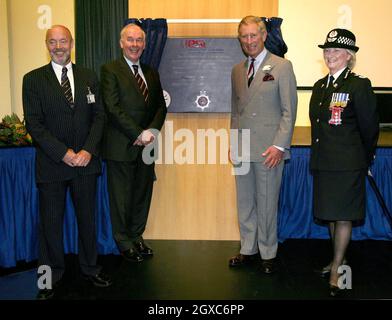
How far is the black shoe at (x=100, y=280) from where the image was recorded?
9.09 ft

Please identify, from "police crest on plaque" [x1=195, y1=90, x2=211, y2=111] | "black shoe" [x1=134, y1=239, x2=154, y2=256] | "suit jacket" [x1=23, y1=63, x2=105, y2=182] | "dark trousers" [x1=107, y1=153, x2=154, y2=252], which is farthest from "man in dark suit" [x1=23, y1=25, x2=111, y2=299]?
"police crest on plaque" [x1=195, y1=90, x2=211, y2=111]

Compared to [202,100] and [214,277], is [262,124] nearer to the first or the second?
[202,100]

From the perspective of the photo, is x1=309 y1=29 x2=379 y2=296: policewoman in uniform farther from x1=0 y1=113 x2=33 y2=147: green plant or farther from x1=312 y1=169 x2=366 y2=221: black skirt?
x1=0 y1=113 x2=33 y2=147: green plant

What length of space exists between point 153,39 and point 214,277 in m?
1.90

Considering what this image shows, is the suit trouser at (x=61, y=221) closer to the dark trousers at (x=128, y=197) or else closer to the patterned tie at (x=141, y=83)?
the dark trousers at (x=128, y=197)

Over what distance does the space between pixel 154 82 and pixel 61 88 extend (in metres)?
0.80

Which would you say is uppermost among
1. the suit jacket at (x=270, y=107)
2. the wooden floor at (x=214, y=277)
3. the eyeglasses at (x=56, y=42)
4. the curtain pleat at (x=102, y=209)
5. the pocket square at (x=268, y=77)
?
the eyeglasses at (x=56, y=42)

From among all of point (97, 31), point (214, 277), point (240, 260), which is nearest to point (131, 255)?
point (214, 277)

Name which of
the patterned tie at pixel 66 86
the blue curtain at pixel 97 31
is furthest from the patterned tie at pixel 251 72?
the blue curtain at pixel 97 31

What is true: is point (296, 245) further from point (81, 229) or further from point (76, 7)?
point (76, 7)

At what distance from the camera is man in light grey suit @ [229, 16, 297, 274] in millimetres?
2816

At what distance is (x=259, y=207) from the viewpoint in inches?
117

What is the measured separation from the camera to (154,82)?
126 inches
